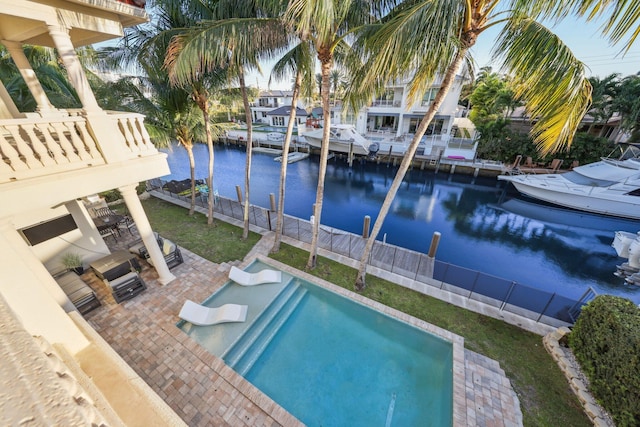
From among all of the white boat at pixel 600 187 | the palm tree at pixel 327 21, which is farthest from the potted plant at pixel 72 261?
the white boat at pixel 600 187

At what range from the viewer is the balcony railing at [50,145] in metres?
4.14

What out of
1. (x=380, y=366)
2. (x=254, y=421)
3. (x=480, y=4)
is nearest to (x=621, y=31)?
(x=480, y=4)

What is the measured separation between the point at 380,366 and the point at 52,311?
708cm

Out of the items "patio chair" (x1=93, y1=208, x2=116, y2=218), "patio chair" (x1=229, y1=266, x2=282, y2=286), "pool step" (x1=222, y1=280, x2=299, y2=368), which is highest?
"patio chair" (x1=93, y1=208, x2=116, y2=218)

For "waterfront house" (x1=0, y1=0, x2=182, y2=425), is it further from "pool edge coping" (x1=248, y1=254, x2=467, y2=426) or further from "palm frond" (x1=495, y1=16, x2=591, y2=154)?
"palm frond" (x1=495, y1=16, x2=591, y2=154)

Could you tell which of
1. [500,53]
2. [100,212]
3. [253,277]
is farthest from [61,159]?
[500,53]

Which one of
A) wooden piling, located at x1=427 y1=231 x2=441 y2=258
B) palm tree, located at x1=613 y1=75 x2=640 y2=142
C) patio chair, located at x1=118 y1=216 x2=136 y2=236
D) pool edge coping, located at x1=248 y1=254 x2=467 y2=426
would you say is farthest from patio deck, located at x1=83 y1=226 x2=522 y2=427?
palm tree, located at x1=613 y1=75 x2=640 y2=142

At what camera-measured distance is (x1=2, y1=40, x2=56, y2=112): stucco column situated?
554 cm

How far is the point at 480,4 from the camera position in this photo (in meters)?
4.38

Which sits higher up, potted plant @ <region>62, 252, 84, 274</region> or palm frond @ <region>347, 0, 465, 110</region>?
palm frond @ <region>347, 0, 465, 110</region>

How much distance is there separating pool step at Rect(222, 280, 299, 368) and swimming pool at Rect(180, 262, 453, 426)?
0.03 meters

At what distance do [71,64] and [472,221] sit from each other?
20.6 m

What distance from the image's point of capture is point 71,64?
4793 millimetres

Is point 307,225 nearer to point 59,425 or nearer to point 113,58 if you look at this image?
point 113,58
